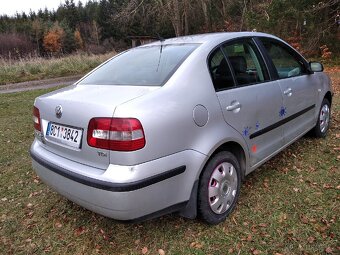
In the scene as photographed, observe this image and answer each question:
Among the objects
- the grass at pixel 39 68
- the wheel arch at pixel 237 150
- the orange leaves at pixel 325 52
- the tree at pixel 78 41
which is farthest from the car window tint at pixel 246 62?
the tree at pixel 78 41

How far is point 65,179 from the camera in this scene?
261cm

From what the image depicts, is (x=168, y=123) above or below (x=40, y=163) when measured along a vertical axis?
above

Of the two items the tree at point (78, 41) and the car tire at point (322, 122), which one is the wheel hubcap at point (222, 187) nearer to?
the car tire at point (322, 122)

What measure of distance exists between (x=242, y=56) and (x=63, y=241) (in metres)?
2.41

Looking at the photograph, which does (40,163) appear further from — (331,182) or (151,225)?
(331,182)

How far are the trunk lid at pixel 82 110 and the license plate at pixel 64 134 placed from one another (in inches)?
0.6

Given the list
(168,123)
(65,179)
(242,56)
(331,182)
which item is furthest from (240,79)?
(65,179)

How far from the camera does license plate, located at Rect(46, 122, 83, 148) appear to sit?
8.22 feet

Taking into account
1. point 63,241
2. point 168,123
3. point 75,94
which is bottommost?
point 63,241

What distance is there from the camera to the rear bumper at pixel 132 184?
2287 mm

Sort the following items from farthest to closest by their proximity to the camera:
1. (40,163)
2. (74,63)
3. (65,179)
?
(74,63), (40,163), (65,179)

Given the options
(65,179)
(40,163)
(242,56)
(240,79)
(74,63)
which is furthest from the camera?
(74,63)

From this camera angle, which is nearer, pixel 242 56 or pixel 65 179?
pixel 65 179

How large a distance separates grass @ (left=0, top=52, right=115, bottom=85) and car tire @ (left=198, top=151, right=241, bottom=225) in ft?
50.7
